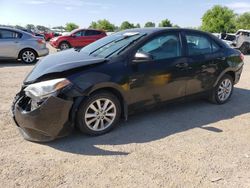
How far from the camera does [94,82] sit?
12.3 feet

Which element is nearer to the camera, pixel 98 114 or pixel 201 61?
pixel 98 114

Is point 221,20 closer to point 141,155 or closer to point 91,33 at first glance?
point 91,33

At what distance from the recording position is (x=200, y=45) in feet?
16.9

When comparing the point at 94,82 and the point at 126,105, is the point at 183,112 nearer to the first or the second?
the point at 126,105

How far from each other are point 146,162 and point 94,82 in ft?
4.16

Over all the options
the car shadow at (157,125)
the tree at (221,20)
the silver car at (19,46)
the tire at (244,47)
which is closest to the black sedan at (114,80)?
the car shadow at (157,125)

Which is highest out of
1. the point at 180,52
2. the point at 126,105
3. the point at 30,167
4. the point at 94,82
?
the point at 180,52

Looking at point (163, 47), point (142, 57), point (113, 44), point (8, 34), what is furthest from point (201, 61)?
point (8, 34)

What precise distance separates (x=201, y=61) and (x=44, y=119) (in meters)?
2.97

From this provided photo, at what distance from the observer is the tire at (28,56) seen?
1099 cm

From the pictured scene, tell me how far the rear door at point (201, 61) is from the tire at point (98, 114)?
1567 millimetres

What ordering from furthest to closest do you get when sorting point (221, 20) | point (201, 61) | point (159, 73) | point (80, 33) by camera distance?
point (221, 20) → point (80, 33) → point (201, 61) → point (159, 73)

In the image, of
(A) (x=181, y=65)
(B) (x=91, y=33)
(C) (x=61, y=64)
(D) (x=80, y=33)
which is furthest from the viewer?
(B) (x=91, y=33)

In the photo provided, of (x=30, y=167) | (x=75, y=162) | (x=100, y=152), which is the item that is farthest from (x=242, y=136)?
(x=30, y=167)
